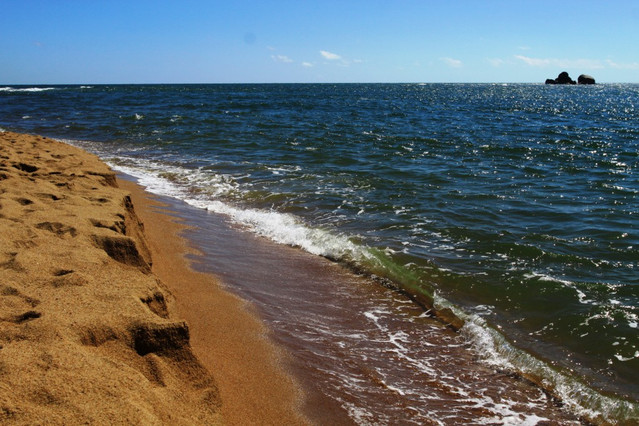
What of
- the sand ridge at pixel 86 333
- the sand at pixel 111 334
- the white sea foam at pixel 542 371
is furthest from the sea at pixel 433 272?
the sand ridge at pixel 86 333

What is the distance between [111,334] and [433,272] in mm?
4445

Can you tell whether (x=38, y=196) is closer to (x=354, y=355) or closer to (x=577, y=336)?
(x=354, y=355)

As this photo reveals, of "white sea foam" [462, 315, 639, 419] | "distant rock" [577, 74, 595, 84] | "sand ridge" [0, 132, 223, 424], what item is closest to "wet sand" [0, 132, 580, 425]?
"sand ridge" [0, 132, 223, 424]

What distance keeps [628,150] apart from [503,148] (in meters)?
4.48

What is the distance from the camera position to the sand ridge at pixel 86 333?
2346 mm

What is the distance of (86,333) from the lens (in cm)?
291

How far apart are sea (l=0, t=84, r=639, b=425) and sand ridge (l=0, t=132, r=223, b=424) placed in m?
1.12

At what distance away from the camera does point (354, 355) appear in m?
4.35

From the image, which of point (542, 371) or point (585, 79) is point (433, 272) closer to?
point (542, 371)

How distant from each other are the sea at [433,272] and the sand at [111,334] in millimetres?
407

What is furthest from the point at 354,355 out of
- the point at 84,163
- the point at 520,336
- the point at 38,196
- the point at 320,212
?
the point at 84,163

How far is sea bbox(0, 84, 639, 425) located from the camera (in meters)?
3.96

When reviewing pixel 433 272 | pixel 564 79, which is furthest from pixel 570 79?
pixel 433 272

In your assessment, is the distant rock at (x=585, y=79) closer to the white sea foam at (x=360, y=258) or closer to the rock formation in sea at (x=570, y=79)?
the rock formation in sea at (x=570, y=79)
